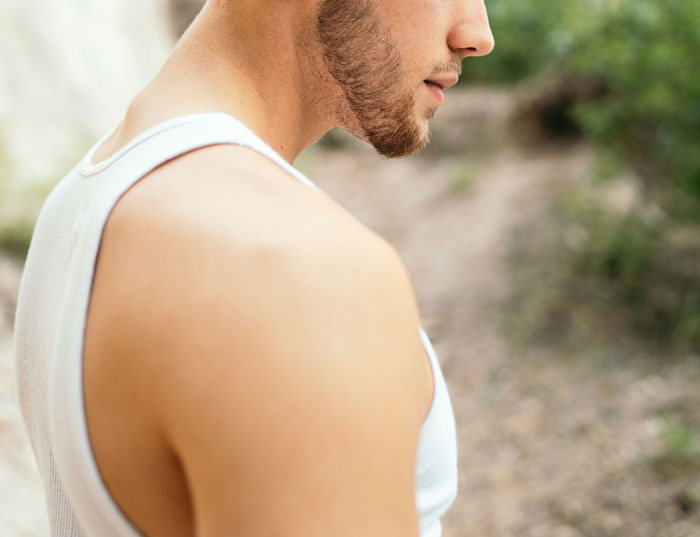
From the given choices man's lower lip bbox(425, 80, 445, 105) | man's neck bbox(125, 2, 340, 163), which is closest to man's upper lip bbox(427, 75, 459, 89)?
man's lower lip bbox(425, 80, 445, 105)

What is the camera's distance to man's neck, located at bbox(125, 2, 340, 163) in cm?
100

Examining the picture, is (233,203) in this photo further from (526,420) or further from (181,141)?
(526,420)

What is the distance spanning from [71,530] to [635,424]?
15.4 feet

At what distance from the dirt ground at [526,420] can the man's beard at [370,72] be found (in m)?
3.08

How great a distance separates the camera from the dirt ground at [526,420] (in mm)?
4297

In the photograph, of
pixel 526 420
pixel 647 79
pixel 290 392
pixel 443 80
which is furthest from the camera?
pixel 647 79

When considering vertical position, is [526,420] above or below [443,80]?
below

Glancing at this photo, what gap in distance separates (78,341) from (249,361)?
25 centimetres

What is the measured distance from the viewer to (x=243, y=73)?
1.06 metres

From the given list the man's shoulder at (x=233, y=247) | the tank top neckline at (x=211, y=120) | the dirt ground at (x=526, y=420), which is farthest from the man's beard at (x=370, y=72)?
the dirt ground at (x=526, y=420)

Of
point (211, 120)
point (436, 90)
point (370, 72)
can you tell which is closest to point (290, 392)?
point (211, 120)

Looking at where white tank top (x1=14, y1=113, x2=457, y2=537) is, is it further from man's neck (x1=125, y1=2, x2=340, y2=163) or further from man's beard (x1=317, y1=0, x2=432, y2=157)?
man's beard (x1=317, y1=0, x2=432, y2=157)

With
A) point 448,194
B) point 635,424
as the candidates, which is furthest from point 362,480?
point 448,194

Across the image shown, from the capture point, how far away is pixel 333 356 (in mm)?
667
